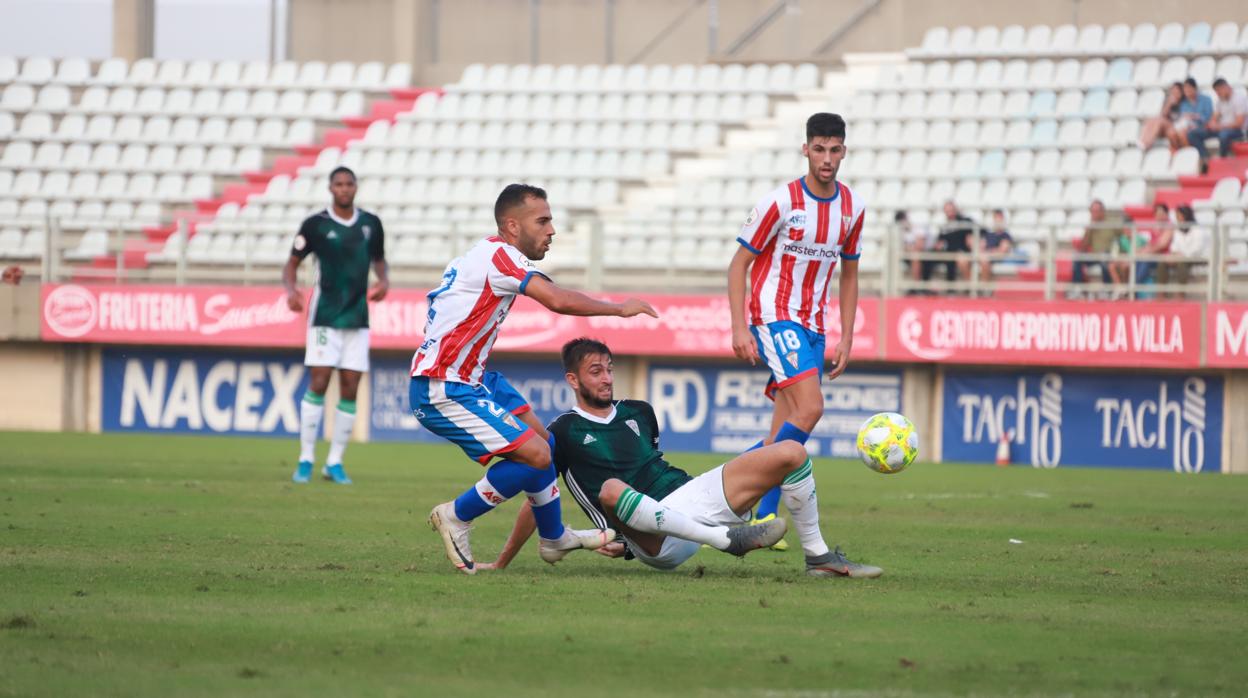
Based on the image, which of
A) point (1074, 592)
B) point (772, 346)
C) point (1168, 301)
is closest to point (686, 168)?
point (1168, 301)

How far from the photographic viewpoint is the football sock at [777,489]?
863cm

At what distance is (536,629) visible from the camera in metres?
5.79

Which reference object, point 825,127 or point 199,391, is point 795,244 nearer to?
point 825,127

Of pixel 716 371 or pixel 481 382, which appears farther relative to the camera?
pixel 716 371

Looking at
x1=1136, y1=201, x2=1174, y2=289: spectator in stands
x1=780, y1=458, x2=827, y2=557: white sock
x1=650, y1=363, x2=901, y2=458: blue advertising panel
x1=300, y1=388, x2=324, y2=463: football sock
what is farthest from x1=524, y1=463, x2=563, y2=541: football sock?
x1=1136, y1=201, x2=1174, y2=289: spectator in stands

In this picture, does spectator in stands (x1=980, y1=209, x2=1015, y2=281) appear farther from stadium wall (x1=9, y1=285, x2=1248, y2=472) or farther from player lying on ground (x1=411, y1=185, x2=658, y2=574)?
player lying on ground (x1=411, y1=185, x2=658, y2=574)

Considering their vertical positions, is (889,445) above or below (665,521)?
above

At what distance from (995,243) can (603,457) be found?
44.9 feet

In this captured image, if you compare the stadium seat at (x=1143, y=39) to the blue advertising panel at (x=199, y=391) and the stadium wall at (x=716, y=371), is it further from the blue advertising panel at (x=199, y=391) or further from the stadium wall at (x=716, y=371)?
the blue advertising panel at (x=199, y=391)

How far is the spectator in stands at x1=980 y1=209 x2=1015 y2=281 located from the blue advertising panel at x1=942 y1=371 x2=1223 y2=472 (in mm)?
1275

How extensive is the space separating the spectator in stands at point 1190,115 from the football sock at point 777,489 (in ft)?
51.3

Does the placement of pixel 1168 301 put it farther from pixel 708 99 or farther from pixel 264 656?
pixel 264 656

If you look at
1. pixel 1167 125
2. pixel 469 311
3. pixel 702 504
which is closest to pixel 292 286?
pixel 469 311

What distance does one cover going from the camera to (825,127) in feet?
27.7
